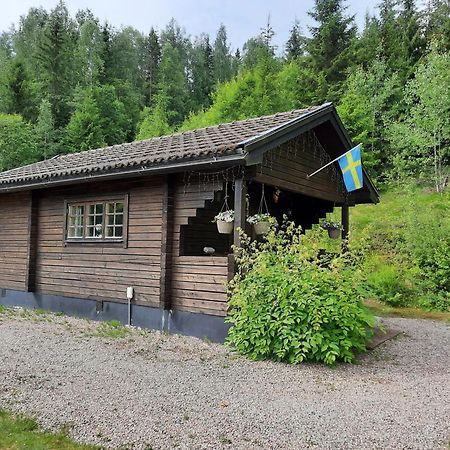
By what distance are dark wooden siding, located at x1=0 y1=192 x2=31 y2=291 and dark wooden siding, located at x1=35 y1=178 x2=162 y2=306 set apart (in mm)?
407

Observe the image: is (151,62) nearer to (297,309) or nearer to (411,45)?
(411,45)

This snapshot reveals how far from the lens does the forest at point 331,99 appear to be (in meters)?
12.3

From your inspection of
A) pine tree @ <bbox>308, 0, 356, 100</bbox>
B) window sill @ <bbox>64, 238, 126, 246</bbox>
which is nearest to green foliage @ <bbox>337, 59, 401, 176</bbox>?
pine tree @ <bbox>308, 0, 356, 100</bbox>

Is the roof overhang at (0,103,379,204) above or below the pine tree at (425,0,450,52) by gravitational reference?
below

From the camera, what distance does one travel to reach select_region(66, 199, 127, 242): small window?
810 cm

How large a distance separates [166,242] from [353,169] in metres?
3.13

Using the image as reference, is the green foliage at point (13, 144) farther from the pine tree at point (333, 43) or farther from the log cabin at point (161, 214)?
the pine tree at point (333, 43)

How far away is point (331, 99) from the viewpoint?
22453 mm

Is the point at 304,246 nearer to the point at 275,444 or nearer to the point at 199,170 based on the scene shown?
the point at 199,170

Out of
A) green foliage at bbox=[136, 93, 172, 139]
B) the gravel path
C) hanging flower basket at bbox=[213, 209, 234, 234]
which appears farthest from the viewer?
green foliage at bbox=[136, 93, 172, 139]

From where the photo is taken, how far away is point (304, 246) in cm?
571

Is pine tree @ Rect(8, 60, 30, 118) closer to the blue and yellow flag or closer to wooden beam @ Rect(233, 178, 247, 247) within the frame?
wooden beam @ Rect(233, 178, 247, 247)

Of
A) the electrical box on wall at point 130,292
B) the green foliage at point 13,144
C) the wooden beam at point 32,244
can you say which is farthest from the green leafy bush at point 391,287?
the green foliage at point 13,144

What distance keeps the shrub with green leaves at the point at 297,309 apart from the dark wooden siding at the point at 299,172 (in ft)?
5.01
